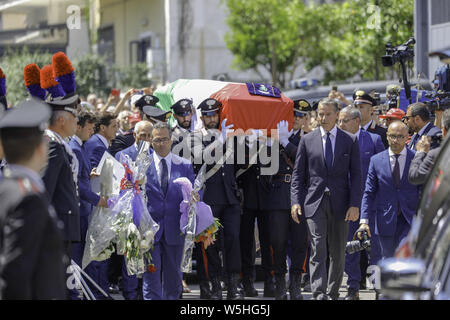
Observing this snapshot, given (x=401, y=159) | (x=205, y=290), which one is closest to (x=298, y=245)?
(x=205, y=290)

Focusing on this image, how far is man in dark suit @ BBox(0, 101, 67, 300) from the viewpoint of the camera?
4289 millimetres

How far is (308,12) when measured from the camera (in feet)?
111

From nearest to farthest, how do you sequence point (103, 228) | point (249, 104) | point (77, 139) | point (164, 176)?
point (103, 228)
point (164, 176)
point (77, 139)
point (249, 104)

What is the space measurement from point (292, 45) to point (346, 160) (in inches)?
981

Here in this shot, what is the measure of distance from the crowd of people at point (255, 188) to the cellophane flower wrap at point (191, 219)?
8 centimetres

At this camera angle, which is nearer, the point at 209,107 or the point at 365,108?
the point at 209,107

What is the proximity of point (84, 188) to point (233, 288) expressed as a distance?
2325 millimetres

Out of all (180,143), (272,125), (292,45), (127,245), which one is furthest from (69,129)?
(292,45)

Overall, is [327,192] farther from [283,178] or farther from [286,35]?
[286,35]

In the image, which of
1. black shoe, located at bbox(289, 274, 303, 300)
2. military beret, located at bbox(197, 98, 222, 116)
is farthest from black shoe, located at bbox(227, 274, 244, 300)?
military beret, located at bbox(197, 98, 222, 116)

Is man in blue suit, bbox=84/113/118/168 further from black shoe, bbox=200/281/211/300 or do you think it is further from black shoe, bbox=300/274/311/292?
black shoe, bbox=300/274/311/292

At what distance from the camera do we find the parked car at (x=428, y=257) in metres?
4.40

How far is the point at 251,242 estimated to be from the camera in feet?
35.7

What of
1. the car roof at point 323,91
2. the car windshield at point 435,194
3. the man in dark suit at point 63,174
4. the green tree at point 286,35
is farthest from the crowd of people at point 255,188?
the green tree at point 286,35
